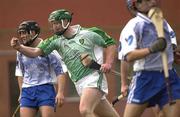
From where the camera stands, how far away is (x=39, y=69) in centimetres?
1109

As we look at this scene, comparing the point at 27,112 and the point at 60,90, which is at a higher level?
the point at 60,90

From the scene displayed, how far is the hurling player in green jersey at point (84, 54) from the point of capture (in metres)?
10.4

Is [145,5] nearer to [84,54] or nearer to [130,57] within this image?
[130,57]

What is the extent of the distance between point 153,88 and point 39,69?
288 cm

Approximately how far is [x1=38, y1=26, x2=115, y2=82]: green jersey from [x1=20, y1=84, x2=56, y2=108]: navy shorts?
23.7 inches

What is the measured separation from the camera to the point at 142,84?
8602 millimetres

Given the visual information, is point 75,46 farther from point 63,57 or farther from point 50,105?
point 50,105

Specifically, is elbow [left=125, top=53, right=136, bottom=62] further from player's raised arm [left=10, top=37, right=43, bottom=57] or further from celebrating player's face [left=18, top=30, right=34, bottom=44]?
celebrating player's face [left=18, top=30, right=34, bottom=44]

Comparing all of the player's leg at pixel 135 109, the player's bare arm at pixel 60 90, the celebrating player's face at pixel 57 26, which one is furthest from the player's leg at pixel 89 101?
the player's leg at pixel 135 109

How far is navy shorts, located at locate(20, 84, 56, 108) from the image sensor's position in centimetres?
1103

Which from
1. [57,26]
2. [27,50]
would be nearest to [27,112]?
[27,50]

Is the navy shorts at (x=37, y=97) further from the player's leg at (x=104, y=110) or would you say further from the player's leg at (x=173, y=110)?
the player's leg at (x=173, y=110)

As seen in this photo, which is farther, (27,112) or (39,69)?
(39,69)

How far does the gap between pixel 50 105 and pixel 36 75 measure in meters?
0.46
